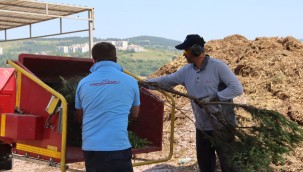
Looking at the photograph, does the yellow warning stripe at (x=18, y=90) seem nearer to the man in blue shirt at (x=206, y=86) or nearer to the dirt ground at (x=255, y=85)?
the man in blue shirt at (x=206, y=86)

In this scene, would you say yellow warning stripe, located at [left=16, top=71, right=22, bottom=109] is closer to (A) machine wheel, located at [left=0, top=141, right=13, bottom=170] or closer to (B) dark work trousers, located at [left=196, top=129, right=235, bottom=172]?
(A) machine wheel, located at [left=0, top=141, right=13, bottom=170]

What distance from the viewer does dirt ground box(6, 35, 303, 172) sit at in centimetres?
836

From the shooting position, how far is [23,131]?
188 inches

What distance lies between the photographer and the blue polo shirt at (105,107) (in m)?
3.72

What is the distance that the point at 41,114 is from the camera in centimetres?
473

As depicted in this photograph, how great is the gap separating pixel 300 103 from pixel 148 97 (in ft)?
16.4

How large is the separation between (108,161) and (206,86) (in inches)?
69.3

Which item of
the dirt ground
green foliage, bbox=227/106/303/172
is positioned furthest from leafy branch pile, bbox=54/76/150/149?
the dirt ground

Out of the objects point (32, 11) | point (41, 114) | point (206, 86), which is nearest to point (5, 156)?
point (41, 114)

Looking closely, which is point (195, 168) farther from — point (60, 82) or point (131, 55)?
point (131, 55)

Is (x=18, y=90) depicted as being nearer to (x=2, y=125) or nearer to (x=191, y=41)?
(x=2, y=125)

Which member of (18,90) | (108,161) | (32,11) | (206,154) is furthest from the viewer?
(32,11)

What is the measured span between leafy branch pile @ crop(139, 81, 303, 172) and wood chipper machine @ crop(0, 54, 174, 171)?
71 centimetres

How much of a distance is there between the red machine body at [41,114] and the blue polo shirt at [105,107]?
2.17 ft
